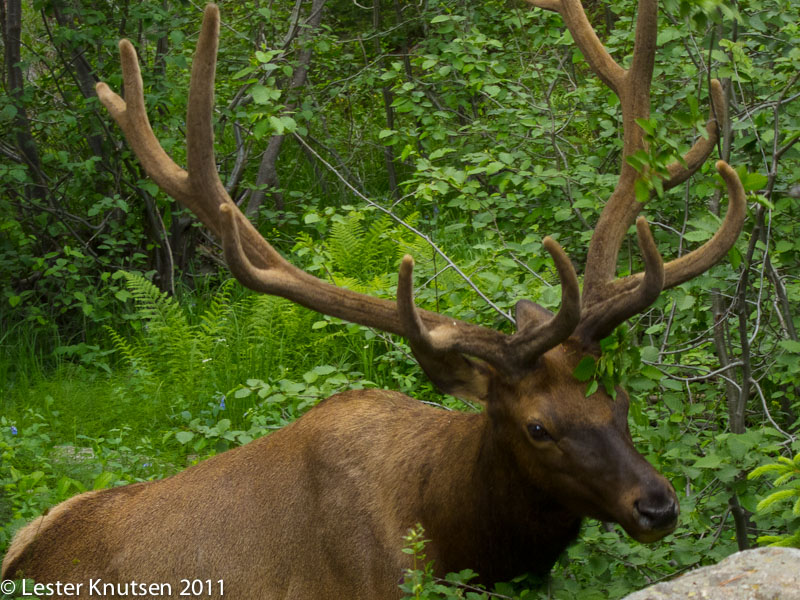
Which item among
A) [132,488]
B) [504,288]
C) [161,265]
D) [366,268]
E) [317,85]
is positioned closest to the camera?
[132,488]

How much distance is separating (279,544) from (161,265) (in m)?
4.96

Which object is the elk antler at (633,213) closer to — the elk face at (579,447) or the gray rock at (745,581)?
the elk face at (579,447)

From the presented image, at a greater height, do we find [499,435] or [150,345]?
[499,435]

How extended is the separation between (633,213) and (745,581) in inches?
84.4

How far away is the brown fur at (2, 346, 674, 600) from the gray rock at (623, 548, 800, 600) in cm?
75

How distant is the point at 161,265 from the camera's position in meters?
9.17

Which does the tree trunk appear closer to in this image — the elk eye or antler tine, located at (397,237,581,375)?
antler tine, located at (397,237,581,375)

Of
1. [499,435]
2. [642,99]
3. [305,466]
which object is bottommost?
[305,466]

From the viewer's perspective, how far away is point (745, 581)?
2916mm

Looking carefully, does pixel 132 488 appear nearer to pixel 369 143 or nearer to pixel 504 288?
pixel 504 288

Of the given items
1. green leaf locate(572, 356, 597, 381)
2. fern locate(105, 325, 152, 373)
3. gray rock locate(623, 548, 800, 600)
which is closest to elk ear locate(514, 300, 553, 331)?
green leaf locate(572, 356, 597, 381)

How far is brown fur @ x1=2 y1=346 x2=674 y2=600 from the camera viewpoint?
400cm

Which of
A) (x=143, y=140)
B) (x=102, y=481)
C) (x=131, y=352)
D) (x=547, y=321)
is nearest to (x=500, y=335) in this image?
(x=547, y=321)

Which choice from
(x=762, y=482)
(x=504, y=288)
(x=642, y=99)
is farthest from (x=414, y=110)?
(x=762, y=482)
